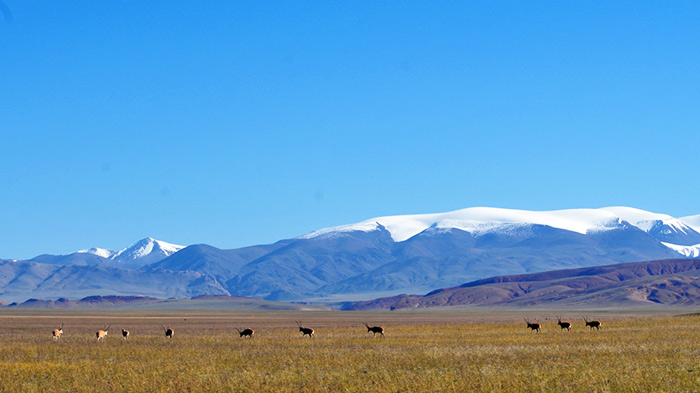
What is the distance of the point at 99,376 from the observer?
2759 centimetres

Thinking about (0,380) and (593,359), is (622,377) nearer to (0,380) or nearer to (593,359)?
(593,359)

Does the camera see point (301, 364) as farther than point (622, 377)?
Yes

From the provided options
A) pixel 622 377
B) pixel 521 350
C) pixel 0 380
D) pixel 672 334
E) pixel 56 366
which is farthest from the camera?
pixel 672 334

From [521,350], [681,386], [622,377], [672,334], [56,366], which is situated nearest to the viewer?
[681,386]

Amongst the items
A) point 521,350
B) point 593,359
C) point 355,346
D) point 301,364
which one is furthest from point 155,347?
point 593,359

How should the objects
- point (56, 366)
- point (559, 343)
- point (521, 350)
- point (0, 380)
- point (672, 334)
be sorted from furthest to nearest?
point (672, 334) → point (559, 343) → point (521, 350) → point (56, 366) → point (0, 380)

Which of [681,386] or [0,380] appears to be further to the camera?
[0,380]

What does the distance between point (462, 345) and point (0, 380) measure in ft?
68.2

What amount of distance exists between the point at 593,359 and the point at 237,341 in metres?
20.7

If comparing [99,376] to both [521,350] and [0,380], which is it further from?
[521,350]

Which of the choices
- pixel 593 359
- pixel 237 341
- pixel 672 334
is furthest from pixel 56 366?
pixel 672 334

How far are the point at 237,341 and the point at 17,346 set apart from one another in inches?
421

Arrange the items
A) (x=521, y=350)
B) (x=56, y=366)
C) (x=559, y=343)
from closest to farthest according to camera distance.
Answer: (x=56, y=366) < (x=521, y=350) < (x=559, y=343)

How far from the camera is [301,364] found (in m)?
30.9
